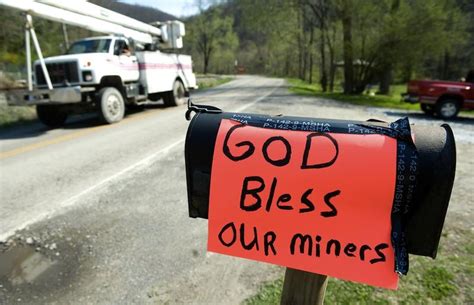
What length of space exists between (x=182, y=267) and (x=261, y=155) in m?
1.90

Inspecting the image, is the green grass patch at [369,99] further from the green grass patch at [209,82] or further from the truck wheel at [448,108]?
the green grass patch at [209,82]

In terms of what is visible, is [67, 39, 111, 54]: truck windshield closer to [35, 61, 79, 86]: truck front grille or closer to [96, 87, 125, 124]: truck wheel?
[35, 61, 79, 86]: truck front grille

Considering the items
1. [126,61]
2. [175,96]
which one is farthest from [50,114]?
[175,96]

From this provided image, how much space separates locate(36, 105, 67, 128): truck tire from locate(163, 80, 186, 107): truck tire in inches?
176

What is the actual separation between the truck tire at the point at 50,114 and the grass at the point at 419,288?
29.5ft

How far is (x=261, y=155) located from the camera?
1201 mm

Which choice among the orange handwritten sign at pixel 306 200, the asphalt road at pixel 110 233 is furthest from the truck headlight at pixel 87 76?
the orange handwritten sign at pixel 306 200

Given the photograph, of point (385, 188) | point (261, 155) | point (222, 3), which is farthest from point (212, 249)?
point (222, 3)

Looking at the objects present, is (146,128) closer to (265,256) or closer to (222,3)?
(265,256)

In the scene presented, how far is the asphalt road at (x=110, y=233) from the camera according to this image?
8.27 feet

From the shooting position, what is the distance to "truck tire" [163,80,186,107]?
1335cm

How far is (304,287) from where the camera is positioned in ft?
4.61

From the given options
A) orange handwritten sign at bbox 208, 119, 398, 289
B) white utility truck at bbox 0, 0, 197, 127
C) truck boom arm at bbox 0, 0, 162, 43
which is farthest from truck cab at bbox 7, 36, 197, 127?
orange handwritten sign at bbox 208, 119, 398, 289

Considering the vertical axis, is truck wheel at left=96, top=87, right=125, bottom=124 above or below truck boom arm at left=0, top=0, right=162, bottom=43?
below
